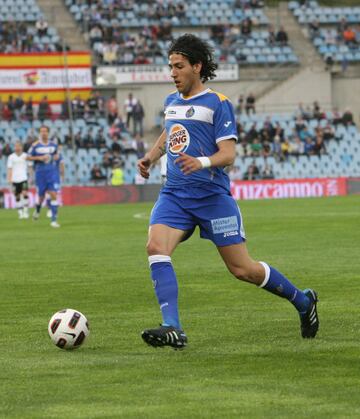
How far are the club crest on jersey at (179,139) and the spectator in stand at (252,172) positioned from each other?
3694 cm

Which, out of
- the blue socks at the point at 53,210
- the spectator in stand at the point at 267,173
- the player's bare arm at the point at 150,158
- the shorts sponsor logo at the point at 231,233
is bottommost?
the spectator in stand at the point at 267,173

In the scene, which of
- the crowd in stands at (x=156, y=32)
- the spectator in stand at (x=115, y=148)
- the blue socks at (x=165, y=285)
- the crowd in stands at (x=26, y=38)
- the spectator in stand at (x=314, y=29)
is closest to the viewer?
the blue socks at (x=165, y=285)

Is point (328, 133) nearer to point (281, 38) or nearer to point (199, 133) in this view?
point (281, 38)

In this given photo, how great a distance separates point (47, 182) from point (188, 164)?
21.9 meters

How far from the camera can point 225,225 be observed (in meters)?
9.30

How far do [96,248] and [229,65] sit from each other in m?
31.5

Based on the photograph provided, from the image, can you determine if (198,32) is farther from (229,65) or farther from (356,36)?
(356,36)

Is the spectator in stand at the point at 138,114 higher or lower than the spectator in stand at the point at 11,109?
lower

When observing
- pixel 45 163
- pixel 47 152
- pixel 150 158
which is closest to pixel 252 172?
pixel 45 163

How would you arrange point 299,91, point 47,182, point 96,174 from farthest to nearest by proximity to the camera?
1. point 299,91
2. point 96,174
3. point 47,182

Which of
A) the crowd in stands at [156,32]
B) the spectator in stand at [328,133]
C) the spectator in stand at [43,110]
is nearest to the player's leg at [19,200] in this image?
the spectator in stand at [43,110]

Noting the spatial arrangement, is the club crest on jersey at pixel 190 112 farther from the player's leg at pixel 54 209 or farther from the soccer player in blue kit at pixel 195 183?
the player's leg at pixel 54 209

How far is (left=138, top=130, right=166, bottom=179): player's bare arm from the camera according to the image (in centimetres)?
963

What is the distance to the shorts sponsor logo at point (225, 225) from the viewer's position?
366 inches
